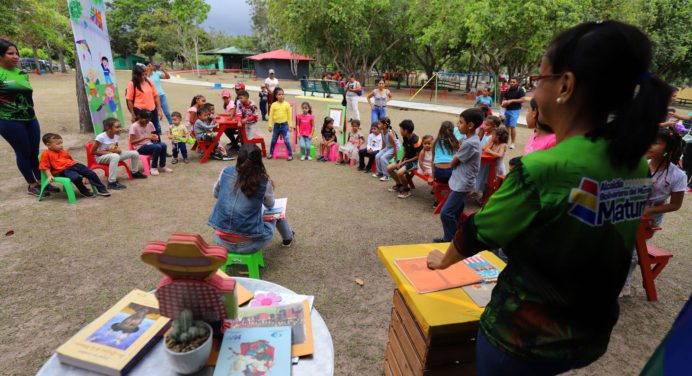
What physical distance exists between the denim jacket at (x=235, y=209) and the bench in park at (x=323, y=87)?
18.0 meters

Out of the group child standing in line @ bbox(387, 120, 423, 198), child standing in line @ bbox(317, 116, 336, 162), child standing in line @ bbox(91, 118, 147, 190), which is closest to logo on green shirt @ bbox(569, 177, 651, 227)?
child standing in line @ bbox(387, 120, 423, 198)

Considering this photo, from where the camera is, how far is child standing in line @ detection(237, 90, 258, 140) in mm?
8055

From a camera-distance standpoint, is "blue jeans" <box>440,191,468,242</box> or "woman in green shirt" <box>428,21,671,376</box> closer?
"woman in green shirt" <box>428,21,671,376</box>

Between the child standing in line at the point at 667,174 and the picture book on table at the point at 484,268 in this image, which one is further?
the child standing in line at the point at 667,174

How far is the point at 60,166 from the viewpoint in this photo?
5199mm

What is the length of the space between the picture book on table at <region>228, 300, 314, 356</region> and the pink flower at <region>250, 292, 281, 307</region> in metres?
0.08

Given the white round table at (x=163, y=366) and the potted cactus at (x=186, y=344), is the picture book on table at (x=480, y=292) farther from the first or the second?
the potted cactus at (x=186, y=344)

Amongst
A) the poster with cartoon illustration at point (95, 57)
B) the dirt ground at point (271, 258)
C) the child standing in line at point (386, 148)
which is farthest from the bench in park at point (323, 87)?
the dirt ground at point (271, 258)

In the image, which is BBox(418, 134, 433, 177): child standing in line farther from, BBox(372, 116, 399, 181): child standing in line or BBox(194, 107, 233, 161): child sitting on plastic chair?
BBox(194, 107, 233, 161): child sitting on plastic chair

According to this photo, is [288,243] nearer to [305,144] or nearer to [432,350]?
[432,350]

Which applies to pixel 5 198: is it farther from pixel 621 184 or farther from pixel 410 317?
pixel 621 184

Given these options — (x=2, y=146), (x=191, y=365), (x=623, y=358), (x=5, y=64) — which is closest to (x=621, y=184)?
(x=191, y=365)

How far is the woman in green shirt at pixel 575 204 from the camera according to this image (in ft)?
3.29

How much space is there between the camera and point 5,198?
5.29 meters
